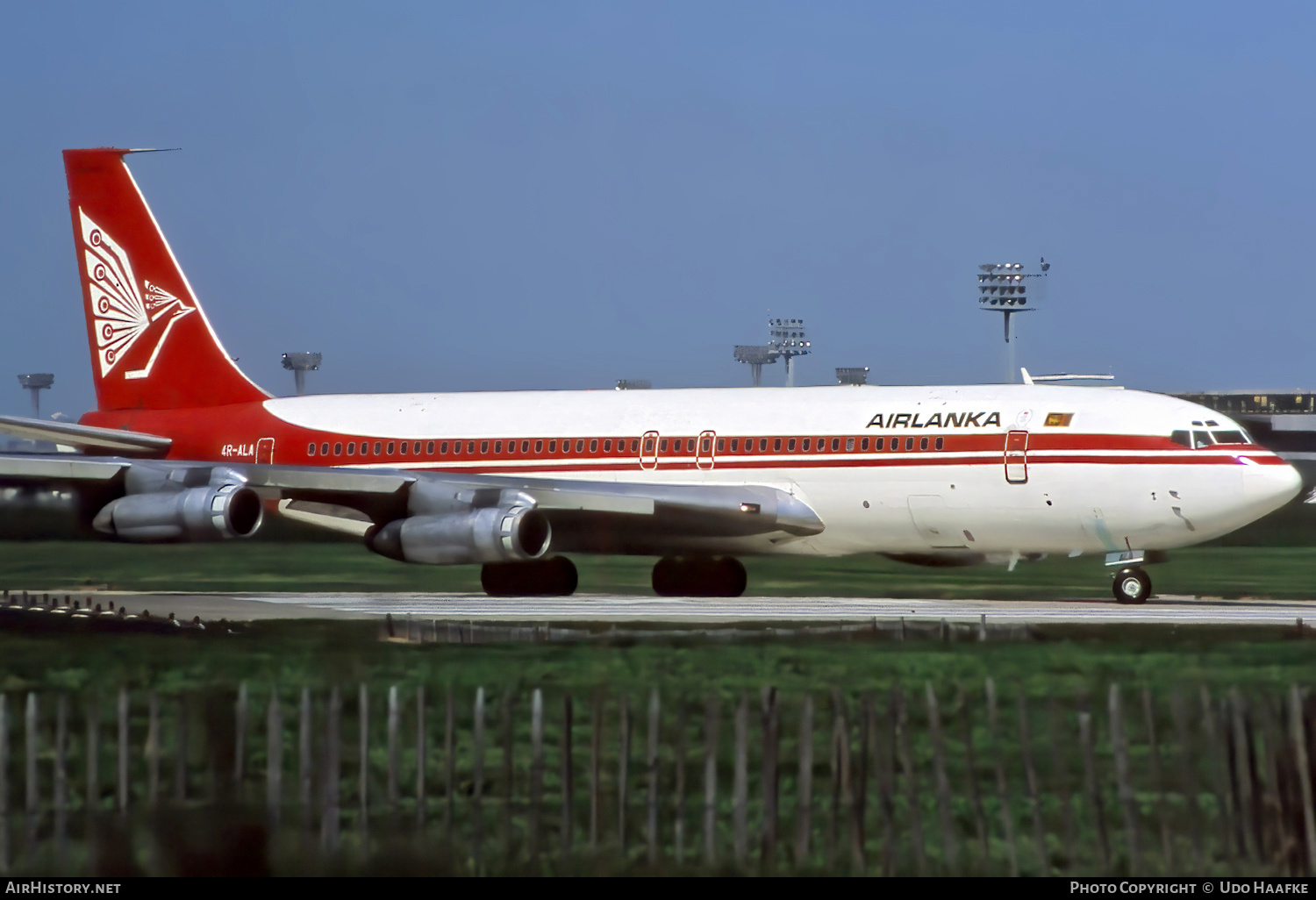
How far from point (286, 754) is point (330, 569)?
34736 mm

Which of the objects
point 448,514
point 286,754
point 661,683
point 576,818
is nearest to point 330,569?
point 448,514

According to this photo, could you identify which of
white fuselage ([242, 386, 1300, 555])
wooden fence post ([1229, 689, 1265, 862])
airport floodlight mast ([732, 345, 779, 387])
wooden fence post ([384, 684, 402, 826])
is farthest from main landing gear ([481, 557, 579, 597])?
airport floodlight mast ([732, 345, 779, 387])

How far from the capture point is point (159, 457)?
46.8 m

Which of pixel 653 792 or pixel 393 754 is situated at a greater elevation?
pixel 393 754

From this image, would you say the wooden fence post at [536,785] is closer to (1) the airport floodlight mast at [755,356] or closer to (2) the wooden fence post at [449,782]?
(2) the wooden fence post at [449,782]

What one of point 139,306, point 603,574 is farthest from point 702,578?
point 139,306

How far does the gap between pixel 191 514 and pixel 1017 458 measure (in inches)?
664

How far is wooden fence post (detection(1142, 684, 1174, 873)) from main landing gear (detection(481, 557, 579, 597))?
26539mm

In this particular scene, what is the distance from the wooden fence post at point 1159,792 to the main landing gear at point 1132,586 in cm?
2029

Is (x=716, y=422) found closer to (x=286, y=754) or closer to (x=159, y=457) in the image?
(x=159, y=457)

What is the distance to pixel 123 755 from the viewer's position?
15.4 m

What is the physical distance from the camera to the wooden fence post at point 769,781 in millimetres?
13852

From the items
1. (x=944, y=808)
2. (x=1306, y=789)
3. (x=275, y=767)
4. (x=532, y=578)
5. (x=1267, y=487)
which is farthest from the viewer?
(x=532, y=578)

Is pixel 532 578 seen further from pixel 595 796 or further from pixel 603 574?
Answer: pixel 595 796
